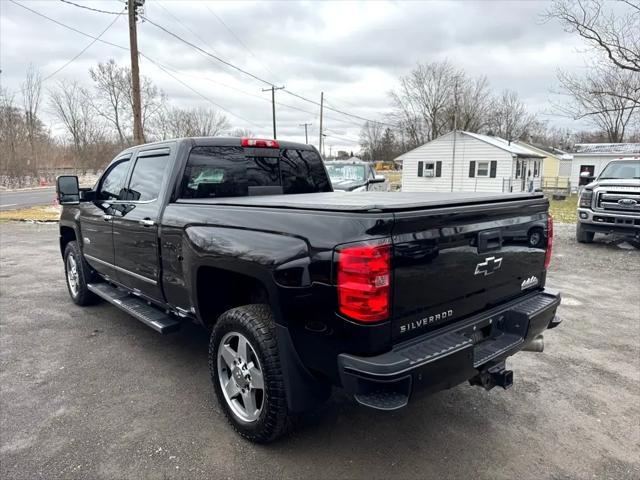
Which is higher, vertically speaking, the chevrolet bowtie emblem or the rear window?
the rear window

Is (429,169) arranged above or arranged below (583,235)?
above

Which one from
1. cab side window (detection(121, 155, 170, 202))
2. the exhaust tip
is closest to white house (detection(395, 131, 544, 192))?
cab side window (detection(121, 155, 170, 202))

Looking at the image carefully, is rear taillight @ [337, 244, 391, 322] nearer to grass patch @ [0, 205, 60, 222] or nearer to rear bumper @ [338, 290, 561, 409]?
rear bumper @ [338, 290, 561, 409]

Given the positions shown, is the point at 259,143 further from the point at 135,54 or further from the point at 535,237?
the point at 135,54

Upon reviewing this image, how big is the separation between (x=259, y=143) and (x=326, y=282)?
88.7 inches

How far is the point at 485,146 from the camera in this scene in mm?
29844

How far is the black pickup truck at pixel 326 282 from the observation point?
6.95 feet

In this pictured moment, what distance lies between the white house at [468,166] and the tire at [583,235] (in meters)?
19.5

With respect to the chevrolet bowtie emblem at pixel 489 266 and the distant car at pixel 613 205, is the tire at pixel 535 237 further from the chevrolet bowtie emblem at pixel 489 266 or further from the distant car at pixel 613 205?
the distant car at pixel 613 205

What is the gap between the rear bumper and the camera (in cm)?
208

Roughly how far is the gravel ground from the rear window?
1.59 metres

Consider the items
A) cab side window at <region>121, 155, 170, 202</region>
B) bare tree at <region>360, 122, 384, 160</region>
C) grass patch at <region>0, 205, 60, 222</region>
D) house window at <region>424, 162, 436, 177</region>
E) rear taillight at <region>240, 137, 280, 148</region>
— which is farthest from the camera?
bare tree at <region>360, 122, 384, 160</region>

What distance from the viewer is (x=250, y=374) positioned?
9.05 feet

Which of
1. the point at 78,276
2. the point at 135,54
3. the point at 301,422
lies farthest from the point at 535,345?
the point at 135,54
